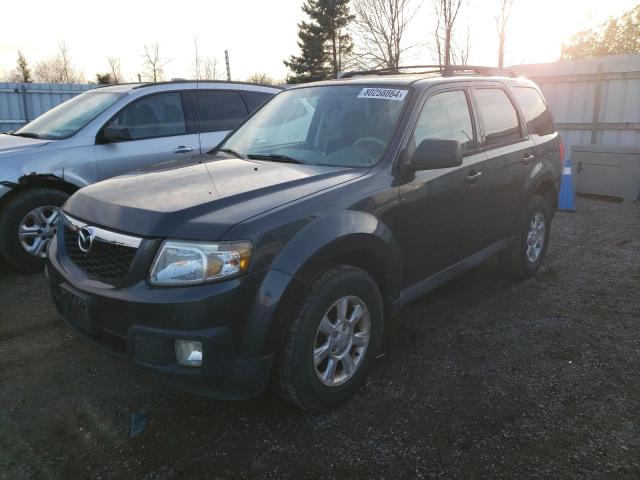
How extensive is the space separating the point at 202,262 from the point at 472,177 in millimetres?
2231

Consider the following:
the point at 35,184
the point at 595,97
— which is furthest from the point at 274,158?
the point at 595,97

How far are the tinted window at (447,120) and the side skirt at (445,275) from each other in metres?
0.86

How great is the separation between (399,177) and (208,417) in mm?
1735

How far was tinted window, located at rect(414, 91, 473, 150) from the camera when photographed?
339 centimetres

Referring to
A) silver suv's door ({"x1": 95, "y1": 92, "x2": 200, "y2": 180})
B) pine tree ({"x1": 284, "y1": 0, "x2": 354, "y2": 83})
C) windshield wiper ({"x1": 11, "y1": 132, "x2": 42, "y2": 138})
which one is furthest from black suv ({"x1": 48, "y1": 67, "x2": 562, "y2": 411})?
pine tree ({"x1": 284, "y1": 0, "x2": 354, "y2": 83})

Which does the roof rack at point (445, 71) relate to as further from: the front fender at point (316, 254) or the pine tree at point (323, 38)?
the pine tree at point (323, 38)

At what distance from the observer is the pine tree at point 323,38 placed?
120 ft

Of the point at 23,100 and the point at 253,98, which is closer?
the point at 253,98

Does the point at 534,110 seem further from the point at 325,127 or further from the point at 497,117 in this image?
the point at 325,127

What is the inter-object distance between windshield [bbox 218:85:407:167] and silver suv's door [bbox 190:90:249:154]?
203 cm

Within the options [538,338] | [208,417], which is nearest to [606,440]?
[538,338]

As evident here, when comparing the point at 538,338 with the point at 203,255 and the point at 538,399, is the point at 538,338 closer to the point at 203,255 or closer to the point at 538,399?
the point at 538,399

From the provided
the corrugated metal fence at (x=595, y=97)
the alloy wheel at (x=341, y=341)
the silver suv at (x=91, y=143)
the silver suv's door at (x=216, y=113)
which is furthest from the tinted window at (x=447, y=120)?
the corrugated metal fence at (x=595, y=97)

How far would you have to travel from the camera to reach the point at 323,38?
121ft
